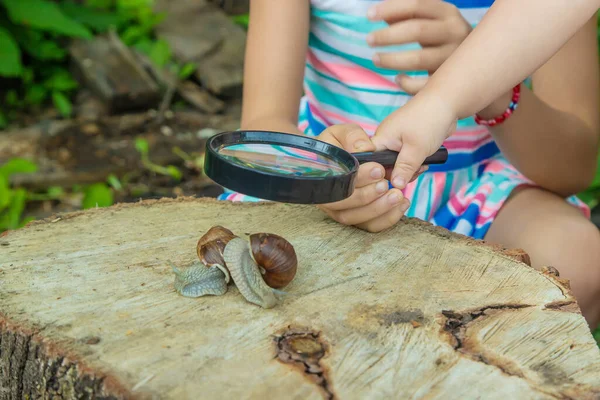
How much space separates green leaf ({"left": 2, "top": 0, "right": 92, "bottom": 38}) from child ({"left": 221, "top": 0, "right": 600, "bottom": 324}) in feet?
4.76

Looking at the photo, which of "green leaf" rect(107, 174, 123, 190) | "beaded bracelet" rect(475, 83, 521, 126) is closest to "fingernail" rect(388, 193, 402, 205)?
"beaded bracelet" rect(475, 83, 521, 126)

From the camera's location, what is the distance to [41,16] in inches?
112

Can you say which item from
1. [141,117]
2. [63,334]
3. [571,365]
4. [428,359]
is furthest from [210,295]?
[141,117]

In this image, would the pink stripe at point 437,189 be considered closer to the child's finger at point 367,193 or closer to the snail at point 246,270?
the child's finger at point 367,193

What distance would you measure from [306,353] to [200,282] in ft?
0.62

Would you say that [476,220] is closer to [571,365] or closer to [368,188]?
[368,188]

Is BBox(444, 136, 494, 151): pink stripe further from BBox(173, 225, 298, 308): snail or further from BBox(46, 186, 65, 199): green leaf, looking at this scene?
BBox(46, 186, 65, 199): green leaf

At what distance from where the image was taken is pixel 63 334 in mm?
927

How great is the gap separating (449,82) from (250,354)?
529mm

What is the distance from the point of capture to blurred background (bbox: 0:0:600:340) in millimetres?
2709

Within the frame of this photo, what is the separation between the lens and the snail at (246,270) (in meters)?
1.01

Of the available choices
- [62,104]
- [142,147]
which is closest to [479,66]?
[142,147]

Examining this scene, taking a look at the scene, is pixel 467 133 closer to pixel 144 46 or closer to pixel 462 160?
pixel 462 160

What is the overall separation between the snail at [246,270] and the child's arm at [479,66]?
0.80ft
